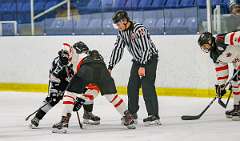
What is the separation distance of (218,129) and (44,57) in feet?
17.2

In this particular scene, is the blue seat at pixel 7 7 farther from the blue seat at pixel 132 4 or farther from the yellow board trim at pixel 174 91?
the blue seat at pixel 132 4

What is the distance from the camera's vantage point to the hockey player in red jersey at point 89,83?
688 cm

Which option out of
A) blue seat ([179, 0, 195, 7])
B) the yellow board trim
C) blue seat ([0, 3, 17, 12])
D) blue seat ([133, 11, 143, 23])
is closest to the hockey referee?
the yellow board trim

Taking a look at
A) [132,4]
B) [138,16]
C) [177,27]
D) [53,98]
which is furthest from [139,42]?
[132,4]

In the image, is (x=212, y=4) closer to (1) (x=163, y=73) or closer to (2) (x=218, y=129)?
(1) (x=163, y=73)

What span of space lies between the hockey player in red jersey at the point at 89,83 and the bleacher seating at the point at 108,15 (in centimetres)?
359

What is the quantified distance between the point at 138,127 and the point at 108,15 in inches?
178

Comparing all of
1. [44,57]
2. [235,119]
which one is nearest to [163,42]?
[44,57]

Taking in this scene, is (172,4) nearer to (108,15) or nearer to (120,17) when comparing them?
(108,15)

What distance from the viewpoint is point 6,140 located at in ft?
21.7

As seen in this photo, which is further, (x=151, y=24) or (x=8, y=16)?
(x=8, y=16)

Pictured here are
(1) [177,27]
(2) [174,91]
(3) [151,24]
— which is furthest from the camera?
(3) [151,24]

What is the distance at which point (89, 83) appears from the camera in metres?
7.05

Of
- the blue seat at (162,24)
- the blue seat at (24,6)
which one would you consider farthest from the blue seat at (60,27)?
the blue seat at (162,24)
